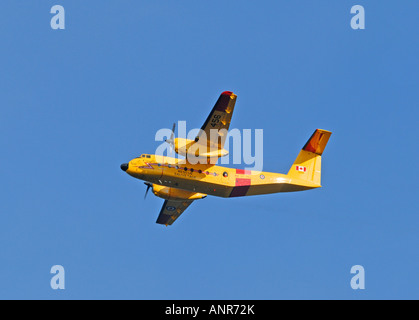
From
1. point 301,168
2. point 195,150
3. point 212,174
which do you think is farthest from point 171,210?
point 301,168

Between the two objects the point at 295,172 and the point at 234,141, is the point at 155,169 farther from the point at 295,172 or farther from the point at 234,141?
the point at 295,172

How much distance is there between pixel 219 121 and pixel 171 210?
24.7 ft

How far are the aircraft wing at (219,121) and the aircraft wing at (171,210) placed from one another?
500 cm

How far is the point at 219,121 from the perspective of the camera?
30234 mm

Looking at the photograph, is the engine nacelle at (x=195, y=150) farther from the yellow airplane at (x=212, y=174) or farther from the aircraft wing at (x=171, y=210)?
the aircraft wing at (x=171, y=210)

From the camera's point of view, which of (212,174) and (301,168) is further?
(301,168)

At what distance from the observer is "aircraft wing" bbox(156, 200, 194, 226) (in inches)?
1380

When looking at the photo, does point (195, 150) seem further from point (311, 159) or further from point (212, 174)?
point (311, 159)

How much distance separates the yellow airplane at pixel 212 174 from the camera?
1195 inches

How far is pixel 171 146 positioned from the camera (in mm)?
30781

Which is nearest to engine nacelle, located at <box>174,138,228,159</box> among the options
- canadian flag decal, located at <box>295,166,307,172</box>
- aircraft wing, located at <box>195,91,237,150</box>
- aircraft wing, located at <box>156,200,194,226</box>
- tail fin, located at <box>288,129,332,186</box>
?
aircraft wing, located at <box>195,91,237,150</box>

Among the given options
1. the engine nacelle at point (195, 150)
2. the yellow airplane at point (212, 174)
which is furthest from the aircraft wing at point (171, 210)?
the engine nacelle at point (195, 150)

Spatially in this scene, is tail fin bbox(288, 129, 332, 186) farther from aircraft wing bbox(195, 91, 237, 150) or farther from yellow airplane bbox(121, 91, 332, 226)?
aircraft wing bbox(195, 91, 237, 150)

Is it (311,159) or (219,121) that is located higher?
(219,121)
